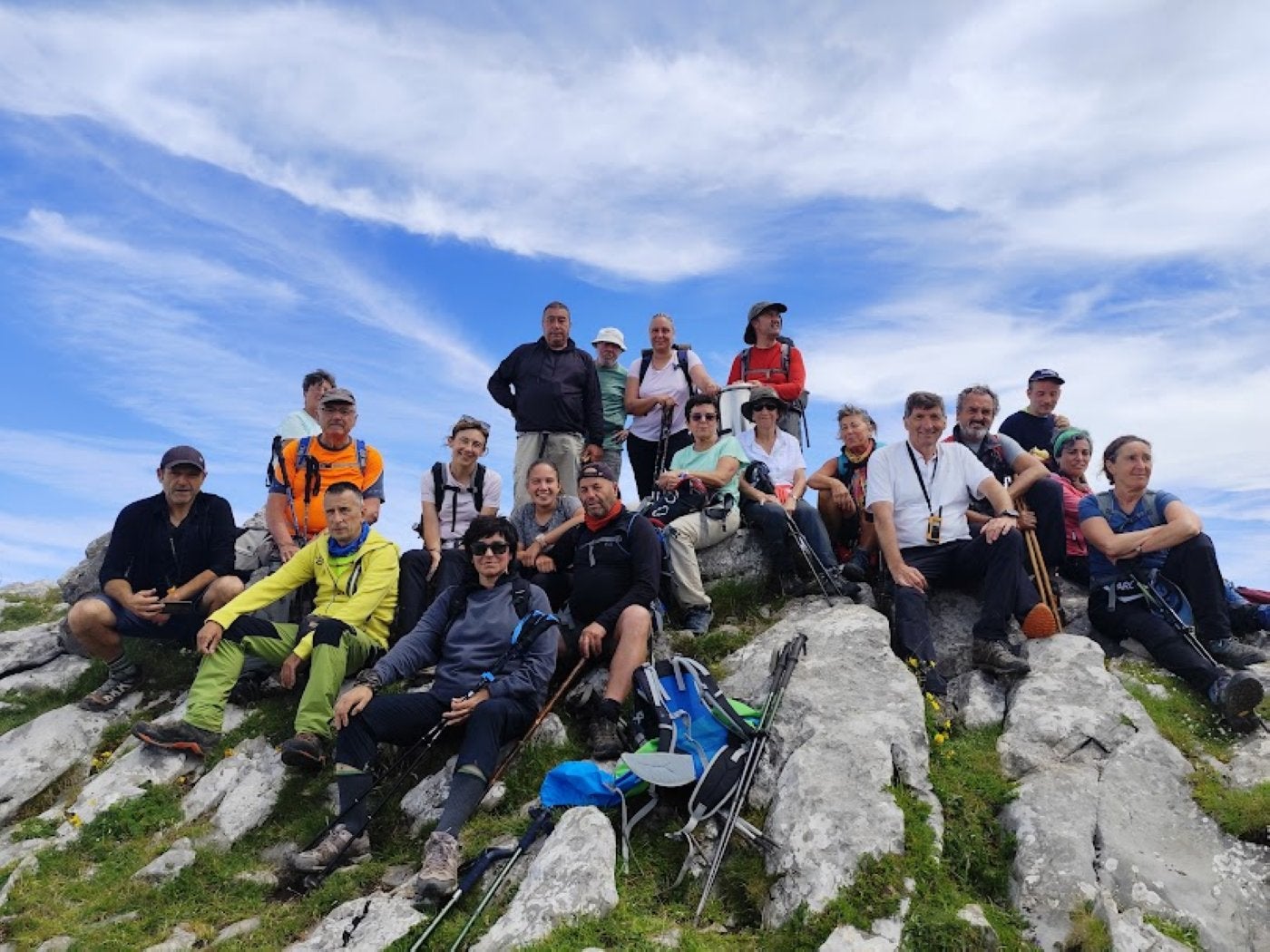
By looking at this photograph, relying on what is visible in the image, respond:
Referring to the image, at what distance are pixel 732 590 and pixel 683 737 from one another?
4321 millimetres

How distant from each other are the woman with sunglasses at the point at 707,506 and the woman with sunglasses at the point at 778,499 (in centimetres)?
35

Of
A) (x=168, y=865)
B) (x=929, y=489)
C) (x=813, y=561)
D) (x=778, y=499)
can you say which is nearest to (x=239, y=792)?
(x=168, y=865)

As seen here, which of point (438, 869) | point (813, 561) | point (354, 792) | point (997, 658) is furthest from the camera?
point (813, 561)

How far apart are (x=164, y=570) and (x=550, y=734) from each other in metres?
6.46

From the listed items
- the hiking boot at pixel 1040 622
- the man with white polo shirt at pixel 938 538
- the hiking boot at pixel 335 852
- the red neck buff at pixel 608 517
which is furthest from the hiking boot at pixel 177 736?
the hiking boot at pixel 1040 622

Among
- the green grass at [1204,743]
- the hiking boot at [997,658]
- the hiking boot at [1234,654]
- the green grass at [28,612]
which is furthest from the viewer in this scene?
the green grass at [28,612]

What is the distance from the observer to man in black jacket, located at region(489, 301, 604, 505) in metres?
13.8

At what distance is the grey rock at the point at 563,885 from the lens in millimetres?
6168

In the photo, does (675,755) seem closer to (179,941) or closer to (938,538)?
(179,941)

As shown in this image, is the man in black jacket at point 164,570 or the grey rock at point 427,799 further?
the man in black jacket at point 164,570

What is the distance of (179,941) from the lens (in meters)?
7.14

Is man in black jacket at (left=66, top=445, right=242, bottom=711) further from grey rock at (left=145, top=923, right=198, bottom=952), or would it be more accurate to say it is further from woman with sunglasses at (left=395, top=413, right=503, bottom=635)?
grey rock at (left=145, top=923, right=198, bottom=952)

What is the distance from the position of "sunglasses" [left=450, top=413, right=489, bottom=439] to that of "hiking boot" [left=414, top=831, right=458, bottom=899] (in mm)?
6456

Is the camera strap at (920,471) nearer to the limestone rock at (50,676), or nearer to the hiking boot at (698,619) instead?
the hiking boot at (698,619)
